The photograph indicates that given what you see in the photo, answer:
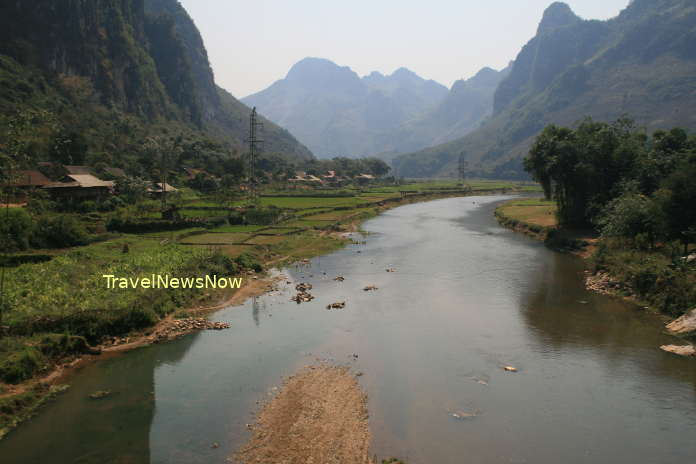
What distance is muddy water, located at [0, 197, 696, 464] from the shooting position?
1809 cm

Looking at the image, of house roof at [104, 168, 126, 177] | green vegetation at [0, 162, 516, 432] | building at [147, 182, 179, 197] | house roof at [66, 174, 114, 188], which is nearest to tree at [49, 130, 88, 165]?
house roof at [104, 168, 126, 177]

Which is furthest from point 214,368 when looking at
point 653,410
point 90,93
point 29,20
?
point 29,20

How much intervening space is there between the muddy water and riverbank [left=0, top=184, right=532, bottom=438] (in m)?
1.37

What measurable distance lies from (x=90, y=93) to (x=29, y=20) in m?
24.1

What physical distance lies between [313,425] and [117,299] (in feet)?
51.7

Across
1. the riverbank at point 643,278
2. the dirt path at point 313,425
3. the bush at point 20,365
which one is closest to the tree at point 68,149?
the bush at point 20,365

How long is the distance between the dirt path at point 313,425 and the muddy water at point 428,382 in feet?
2.13

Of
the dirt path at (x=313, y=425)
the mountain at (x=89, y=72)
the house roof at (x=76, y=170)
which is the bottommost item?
the dirt path at (x=313, y=425)

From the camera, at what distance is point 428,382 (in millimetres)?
23047

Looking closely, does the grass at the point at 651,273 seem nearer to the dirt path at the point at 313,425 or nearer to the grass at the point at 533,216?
the grass at the point at 533,216

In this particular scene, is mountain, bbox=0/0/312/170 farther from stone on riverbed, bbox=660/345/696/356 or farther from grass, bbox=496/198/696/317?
stone on riverbed, bbox=660/345/696/356

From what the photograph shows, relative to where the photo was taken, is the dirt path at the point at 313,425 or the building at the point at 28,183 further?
the building at the point at 28,183

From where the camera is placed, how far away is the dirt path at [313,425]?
1748cm

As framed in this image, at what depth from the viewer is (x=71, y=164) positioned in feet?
278
